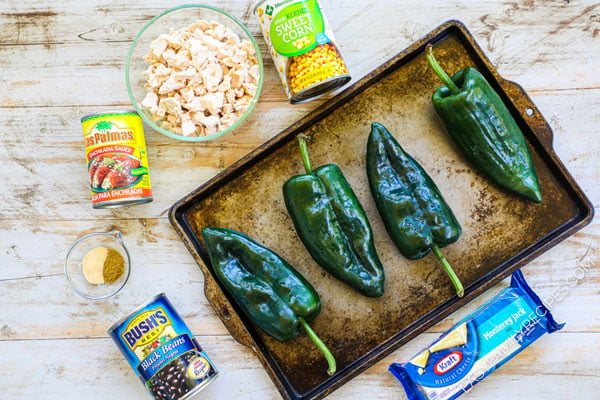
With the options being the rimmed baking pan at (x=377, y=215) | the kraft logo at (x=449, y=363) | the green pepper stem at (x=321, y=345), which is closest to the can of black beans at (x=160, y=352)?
the rimmed baking pan at (x=377, y=215)

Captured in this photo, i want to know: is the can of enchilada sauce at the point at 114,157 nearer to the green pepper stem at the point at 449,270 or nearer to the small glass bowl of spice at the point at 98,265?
the small glass bowl of spice at the point at 98,265

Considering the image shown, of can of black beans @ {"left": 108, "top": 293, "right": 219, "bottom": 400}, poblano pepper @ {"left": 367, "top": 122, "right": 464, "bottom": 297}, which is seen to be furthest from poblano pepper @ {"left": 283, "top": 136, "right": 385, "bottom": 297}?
can of black beans @ {"left": 108, "top": 293, "right": 219, "bottom": 400}

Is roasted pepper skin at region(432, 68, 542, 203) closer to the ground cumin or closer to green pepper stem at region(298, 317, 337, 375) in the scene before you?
green pepper stem at region(298, 317, 337, 375)

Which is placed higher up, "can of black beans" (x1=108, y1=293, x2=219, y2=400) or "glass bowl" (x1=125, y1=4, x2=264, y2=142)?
"glass bowl" (x1=125, y1=4, x2=264, y2=142)

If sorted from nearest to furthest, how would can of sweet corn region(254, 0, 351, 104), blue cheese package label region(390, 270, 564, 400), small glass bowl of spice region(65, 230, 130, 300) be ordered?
can of sweet corn region(254, 0, 351, 104) → blue cheese package label region(390, 270, 564, 400) → small glass bowl of spice region(65, 230, 130, 300)

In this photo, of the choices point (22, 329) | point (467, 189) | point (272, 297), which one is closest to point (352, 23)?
point (467, 189)

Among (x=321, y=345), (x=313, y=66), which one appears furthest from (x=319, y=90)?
(x=321, y=345)

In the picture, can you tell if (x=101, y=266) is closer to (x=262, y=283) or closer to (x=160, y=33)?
(x=262, y=283)

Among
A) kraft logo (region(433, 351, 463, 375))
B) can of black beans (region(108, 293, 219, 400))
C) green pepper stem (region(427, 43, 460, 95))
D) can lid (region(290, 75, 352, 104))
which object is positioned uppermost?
can lid (region(290, 75, 352, 104))
